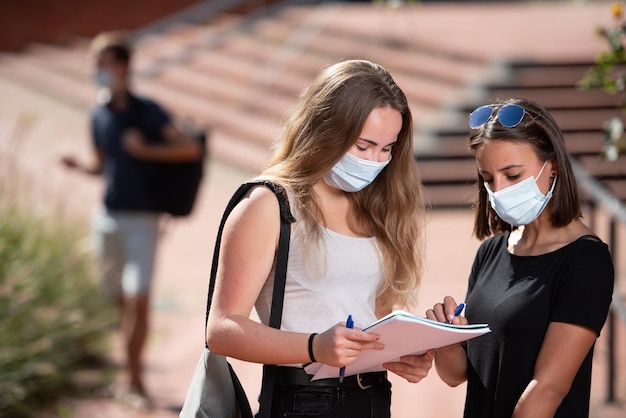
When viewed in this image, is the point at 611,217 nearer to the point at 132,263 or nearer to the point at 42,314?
the point at 132,263

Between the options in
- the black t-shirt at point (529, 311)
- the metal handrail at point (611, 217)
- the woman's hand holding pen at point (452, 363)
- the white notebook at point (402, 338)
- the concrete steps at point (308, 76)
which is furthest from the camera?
the concrete steps at point (308, 76)

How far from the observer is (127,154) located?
6.29m

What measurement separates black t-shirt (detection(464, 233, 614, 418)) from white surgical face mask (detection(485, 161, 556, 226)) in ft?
0.39

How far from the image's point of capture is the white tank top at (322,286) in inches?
108

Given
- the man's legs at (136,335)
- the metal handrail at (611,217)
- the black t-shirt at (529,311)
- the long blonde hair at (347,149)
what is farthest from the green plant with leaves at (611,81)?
the man's legs at (136,335)

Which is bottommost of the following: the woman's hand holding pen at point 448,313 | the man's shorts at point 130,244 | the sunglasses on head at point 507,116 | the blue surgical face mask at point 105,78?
the man's shorts at point 130,244

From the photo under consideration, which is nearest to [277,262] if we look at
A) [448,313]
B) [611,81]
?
[448,313]

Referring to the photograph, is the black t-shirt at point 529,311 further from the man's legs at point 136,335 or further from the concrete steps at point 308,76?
the concrete steps at point 308,76

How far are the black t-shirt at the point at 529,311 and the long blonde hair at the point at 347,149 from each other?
26 cm

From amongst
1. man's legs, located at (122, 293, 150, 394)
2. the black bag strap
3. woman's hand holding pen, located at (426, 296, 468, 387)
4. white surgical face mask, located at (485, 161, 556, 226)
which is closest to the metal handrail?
woman's hand holding pen, located at (426, 296, 468, 387)

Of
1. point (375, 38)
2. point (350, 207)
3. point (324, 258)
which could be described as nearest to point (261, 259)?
point (324, 258)

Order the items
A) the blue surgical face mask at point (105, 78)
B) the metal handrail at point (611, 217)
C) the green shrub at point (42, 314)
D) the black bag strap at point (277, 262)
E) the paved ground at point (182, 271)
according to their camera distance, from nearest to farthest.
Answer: the black bag strap at point (277, 262) < the metal handrail at point (611, 217) < the green shrub at point (42, 314) < the paved ground at point (182, 271) < the blue surgical face mask at point (105, 78)

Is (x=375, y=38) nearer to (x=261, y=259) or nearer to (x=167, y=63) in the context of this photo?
(x=167, y=63)

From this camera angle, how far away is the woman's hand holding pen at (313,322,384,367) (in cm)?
246
